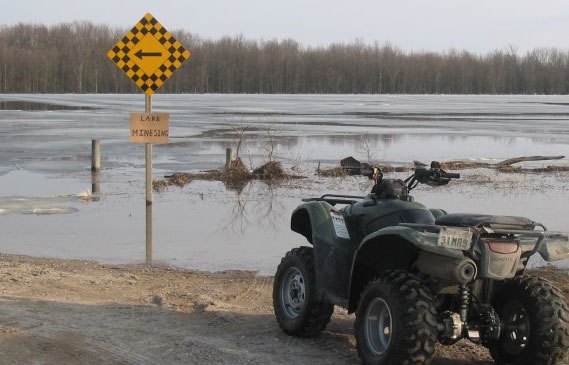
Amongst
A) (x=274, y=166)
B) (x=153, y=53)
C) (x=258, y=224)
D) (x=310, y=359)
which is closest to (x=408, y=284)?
(x=310, y=359)

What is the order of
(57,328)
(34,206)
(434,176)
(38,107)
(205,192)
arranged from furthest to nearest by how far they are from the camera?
1. (38,107)
2. (205,192)
3. (34,206)
4. (57,328)
5. (434,176)

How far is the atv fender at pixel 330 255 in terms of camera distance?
18.1 feet

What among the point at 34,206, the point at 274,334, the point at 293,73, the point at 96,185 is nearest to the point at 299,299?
the point at 274,334

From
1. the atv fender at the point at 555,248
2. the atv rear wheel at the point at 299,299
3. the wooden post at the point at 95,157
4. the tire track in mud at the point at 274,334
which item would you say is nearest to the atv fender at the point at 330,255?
the atv rear wheel at the point at 299,299

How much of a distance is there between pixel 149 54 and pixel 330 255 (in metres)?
5.85

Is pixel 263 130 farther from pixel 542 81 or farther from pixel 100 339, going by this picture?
pixel 542 81

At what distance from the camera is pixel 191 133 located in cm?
3388

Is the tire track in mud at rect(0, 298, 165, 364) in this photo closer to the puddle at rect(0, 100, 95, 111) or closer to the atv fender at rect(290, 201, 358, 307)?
the atv fender at rect(290, 201, 358, 307)

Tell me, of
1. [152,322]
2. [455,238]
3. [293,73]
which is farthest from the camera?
[293,73]

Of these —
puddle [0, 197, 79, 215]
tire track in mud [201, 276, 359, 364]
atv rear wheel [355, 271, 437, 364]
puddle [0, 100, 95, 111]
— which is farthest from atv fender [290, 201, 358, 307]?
puddle [0, 100, 95, 111]

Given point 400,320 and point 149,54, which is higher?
point 149,54

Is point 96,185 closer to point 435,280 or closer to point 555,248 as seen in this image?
point 435,280

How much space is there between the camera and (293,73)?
129 m

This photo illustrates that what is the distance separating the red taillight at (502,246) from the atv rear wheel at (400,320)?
0.48 meters
